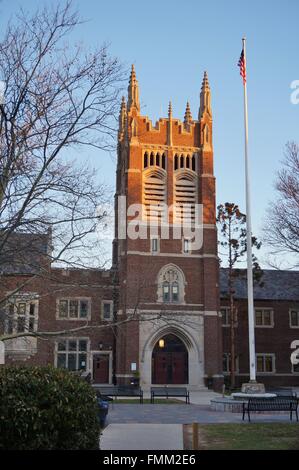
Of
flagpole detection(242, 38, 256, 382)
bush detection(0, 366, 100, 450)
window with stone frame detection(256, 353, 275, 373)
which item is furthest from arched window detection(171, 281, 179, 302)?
bush detection(0, 366, 100, 450)

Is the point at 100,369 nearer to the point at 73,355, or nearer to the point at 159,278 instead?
the point at 73,355

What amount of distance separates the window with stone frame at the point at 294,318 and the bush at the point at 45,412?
122 feet

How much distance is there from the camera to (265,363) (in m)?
43.8

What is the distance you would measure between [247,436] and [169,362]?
23.8 m

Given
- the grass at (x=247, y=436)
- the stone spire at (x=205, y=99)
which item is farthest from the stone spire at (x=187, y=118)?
the grass at (x=247, y=436)

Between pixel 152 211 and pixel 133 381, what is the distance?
450 inches

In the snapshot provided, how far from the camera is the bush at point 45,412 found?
29.7 feet

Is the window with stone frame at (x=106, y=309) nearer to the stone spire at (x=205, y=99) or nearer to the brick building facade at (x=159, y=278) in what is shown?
the brick building facade at (x=159, y=278)

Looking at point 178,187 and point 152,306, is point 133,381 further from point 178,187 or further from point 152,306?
point 178,187

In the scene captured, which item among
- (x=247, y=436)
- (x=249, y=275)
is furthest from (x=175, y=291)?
(x=247, y=436)

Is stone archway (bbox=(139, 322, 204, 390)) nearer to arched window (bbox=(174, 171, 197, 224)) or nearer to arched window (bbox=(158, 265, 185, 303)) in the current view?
arched window (bbox=(158, 265, 185, 303))

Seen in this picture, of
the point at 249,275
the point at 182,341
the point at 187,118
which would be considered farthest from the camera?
the point at 187,118

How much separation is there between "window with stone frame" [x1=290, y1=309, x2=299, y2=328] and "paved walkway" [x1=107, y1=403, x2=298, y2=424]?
22626mm
